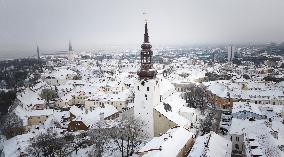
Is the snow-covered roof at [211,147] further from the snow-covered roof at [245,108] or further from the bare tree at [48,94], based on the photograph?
the bare tree at [48,94]

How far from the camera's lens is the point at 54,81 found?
13338 cm

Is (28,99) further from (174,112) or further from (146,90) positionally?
(146,90)

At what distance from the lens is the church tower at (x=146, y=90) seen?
48.2 m

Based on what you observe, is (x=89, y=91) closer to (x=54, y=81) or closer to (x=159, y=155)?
(x=54, y=81)

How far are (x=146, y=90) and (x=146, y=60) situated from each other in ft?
13.2

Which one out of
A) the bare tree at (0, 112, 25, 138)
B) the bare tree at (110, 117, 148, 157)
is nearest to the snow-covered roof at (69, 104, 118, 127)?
the bare tree at (0, 112, 25, 138)

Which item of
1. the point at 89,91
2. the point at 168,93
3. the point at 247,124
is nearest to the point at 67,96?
the point at 89,91

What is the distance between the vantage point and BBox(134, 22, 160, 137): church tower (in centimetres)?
4824

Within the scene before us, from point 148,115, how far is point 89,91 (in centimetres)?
4504

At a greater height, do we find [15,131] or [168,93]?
[168,93]

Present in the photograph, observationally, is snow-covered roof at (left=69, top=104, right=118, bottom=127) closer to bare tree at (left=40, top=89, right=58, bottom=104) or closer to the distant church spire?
the distant church spire

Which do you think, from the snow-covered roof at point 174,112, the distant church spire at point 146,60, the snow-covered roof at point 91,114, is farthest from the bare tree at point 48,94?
the distant church spire at point 146,60

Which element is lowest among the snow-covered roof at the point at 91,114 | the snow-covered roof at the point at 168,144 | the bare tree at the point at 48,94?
the bare tree at the point at 48,94

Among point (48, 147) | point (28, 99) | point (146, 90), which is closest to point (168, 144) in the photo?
point (146, 90)
